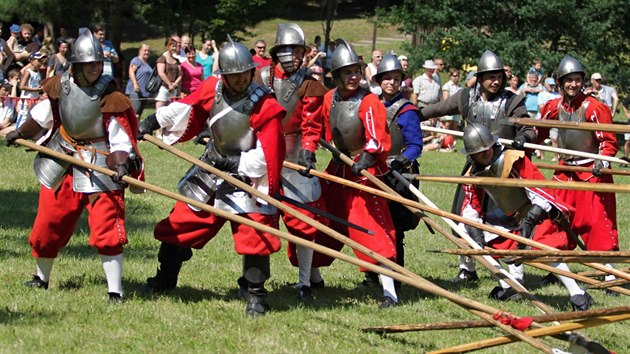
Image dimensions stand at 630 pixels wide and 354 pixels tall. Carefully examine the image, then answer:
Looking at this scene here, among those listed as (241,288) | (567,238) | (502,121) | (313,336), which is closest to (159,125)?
(241,288)

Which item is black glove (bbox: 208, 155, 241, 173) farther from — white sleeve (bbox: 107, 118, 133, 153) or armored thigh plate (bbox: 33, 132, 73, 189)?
armored thigh plate (bbox: 33, 132, 73, 189)

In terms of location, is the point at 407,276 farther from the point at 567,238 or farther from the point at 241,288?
the point at 567,238

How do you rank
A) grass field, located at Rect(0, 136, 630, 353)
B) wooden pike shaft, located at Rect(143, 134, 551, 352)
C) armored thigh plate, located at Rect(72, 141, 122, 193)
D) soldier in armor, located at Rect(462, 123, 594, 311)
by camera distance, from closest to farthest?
wooden pike shaft, located at Rect(143, 134, 551, 352) → grass field, located at Rect(0, 136, 630, 353) → armored thigh plate, located at Rect(72, 141, 122, 193) → soldier in armor, located at Rect(462, 123, 594, 311)

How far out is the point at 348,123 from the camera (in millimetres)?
7688

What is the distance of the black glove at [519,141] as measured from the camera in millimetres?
7945

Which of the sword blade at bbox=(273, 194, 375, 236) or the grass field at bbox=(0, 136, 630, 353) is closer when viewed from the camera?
the grass field at bbox=(0, 136, 630, 353)

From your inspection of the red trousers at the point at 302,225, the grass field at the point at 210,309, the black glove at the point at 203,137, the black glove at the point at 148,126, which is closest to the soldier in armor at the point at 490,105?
the grass field at the point at 210,309

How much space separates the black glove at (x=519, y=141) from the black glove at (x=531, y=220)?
828 millimetres

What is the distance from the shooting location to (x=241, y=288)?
24.5 feet

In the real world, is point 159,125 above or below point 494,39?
above

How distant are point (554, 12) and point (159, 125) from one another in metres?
17.3

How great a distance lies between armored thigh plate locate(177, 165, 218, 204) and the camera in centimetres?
703

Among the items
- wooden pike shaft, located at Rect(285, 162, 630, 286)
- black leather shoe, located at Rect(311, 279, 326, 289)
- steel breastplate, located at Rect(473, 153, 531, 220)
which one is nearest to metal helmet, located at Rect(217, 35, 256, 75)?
wooden pike shaft, located at Rect(285, 162, 630, 286)

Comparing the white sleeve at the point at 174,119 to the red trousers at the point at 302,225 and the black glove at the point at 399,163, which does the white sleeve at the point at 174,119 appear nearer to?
the red trousers at the point at 302,225
